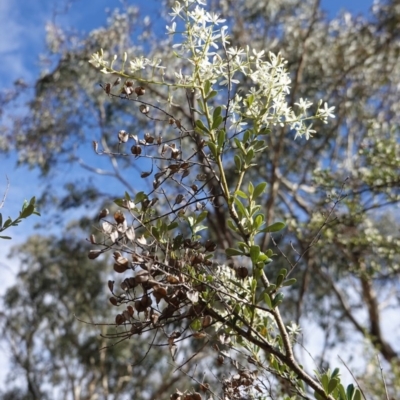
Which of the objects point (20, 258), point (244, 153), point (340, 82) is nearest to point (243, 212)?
point (244, 153)

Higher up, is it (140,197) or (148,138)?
(148,138)

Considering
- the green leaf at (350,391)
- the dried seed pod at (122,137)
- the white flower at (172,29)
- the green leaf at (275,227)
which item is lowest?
the green leaf at (350,391)

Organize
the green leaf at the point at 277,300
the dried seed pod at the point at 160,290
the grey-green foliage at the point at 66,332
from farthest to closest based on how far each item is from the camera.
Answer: the grey-green foliage at the point at 66,332 < the green leaf at the point at 277,300 < the dried seed pod at the point at 160,290

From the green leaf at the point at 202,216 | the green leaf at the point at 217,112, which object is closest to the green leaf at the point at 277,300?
the green leaf at the point at 202,216

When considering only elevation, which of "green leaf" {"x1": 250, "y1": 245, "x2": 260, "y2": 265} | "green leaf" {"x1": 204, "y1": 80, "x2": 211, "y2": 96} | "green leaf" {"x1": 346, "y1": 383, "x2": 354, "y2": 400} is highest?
"green leaf" {"x1": 204, "y1": 80, "x2": 211, "y2": 96}

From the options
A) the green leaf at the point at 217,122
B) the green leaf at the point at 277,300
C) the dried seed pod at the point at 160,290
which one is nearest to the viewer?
the dried seed pod at the point at 160,290

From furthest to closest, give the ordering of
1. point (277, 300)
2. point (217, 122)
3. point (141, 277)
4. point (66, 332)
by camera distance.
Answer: point (66, 332) < point (217, 122) < point (277, 300) < point (141, 277)

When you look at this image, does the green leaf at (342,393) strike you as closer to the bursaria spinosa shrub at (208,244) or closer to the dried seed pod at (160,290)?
the bursaria spinosa shrub at (208,244)

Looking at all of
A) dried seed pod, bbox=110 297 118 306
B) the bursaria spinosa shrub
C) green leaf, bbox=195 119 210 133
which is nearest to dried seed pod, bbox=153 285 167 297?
the bursaria spinosa shrub

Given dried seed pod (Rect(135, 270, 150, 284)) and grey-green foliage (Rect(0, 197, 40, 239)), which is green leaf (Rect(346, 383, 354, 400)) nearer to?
dried seed pod (Rect(135, 270, 150, 284))

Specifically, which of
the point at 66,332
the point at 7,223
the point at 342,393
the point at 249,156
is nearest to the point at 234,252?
the point at 249,156

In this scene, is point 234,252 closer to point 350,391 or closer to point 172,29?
point 350,391

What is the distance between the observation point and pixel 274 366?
101cm

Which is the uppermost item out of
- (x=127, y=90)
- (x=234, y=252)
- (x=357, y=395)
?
(x=127, y=90)
